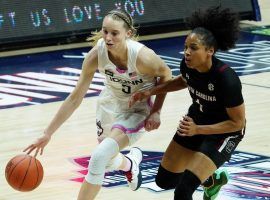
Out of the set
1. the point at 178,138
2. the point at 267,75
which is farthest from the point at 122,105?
the point at 267,75

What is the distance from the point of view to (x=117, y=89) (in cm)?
639

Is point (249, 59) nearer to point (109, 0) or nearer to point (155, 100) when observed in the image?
point (109, 0)

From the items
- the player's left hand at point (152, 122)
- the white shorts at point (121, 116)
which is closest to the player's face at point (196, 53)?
the player's left hand at point (152, 122)

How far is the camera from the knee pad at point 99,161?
5.82 m

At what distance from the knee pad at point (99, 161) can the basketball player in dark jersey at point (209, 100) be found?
0.57 m

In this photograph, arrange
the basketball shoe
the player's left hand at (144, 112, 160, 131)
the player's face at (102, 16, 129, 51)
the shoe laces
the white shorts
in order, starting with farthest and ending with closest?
the shoe laces
the basketball shoe
the white shorts
the player's left hand at (144, 112, 160, 131)
the player's face at (102, 16, 129, 51)

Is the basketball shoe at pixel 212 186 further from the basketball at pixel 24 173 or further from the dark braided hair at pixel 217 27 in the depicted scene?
the basketball at pixel 24 173

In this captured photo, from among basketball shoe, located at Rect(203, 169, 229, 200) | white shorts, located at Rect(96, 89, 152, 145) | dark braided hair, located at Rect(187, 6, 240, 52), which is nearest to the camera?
dark braided hair, located at Rect(187, 6, 240, 52)

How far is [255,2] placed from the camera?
1514 centimetres

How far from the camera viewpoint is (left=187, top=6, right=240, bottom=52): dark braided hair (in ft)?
18.5

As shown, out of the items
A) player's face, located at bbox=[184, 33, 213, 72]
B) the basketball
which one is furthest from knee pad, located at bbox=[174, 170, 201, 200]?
the basketball

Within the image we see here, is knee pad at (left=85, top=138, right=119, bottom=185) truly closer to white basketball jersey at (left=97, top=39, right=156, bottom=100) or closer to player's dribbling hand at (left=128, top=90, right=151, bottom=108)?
player's dribbling hand at (left=128, top=90, right=151, bottom=108)

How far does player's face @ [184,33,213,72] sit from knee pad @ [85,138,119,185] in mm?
928

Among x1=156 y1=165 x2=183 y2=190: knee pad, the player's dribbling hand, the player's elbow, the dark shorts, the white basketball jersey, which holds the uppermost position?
the white basketball jersey
